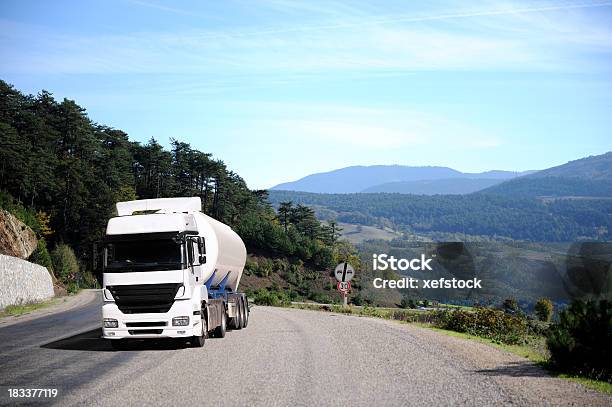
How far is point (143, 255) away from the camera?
18.8 m

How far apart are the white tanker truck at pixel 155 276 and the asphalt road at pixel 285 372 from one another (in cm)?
64

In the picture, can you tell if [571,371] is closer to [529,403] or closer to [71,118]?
[529,403]

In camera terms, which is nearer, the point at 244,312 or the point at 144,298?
the point at 144,298

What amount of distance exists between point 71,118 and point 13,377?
97.4 m

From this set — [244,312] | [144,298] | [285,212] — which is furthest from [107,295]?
[285,212]

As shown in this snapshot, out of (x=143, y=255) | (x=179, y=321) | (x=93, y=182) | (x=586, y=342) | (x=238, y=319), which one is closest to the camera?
(x=586, y=342)

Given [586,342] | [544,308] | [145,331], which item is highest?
[145,331]

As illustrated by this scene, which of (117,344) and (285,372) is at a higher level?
(285,372)

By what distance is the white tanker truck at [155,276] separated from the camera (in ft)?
59.8

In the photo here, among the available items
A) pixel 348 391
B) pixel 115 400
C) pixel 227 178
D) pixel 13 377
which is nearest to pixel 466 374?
pixel 348 391

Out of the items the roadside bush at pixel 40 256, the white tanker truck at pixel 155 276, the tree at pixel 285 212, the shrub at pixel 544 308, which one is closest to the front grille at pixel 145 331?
the white tanker truck at pixel 155 276

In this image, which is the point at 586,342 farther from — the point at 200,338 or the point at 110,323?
the point at 110,323

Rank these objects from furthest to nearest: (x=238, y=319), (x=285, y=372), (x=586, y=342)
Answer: (x=238, y=319) → (x=586, y=342) → (x=285, y=372)

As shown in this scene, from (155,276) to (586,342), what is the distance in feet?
33.0
